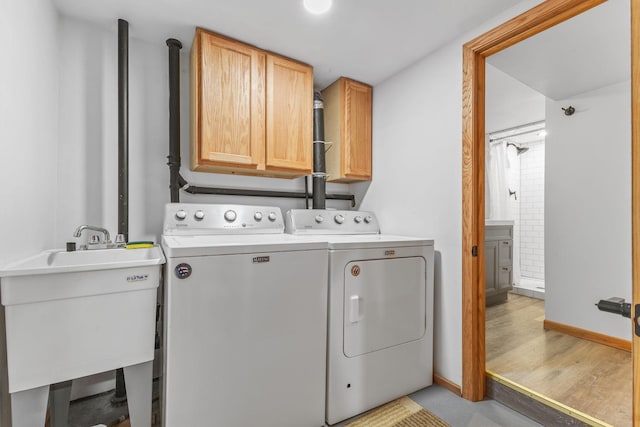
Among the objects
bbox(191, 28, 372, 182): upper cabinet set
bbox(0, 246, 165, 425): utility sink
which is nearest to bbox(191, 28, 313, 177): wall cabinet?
bbox(191, 28, 372, 182): upper cabinet set

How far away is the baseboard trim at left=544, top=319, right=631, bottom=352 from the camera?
2346 millimetres

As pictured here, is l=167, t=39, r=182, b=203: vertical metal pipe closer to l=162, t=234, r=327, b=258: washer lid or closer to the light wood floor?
l=162, t=234, r=327, b=258: washer lid

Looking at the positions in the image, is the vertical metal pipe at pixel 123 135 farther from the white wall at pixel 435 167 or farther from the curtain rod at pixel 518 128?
the curtain rod at pixel 518 128

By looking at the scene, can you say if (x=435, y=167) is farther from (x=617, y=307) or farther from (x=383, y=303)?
(x=617, y=307)

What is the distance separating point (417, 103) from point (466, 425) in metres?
2.05

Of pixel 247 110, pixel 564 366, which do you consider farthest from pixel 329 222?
pixel 564 366

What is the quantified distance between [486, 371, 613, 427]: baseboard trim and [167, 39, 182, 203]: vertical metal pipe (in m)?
2.35

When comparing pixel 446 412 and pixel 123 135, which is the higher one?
pixel 123 135

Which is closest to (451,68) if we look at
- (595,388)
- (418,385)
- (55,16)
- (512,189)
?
(418,385)

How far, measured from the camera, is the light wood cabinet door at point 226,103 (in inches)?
72.2

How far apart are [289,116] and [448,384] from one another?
214 cm

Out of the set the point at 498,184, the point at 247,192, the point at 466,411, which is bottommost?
the point at 466,411

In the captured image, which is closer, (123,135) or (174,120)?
(123,135)

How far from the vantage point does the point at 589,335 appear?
2533 mm
